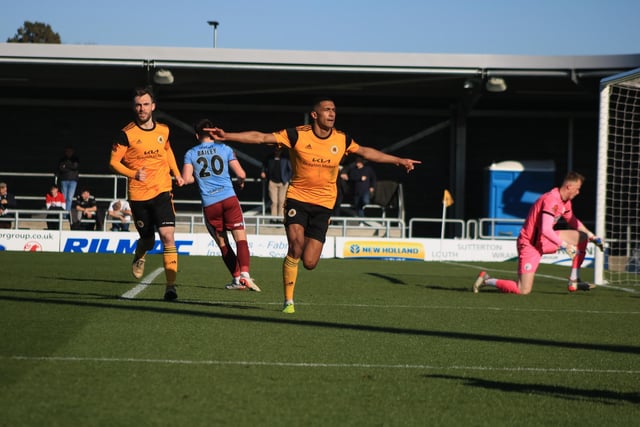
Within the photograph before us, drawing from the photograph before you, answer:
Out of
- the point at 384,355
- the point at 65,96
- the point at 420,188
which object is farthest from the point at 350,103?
the point at 384,355

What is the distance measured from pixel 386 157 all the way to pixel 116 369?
4751mm

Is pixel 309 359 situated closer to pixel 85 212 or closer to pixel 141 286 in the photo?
pixel 141 286

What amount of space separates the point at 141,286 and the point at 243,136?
398cm

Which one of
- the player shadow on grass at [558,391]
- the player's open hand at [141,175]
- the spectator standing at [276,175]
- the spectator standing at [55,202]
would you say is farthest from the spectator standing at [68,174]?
the player shadow on grass at [558,391]

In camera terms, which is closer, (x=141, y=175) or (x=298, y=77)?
(x=141, y=175)

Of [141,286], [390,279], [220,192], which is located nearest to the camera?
[220,192]

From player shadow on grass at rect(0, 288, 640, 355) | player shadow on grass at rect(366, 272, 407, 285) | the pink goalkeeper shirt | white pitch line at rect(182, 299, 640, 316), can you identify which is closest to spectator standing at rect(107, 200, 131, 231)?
player shadow on grass at rect(366, 272, 407, 285)

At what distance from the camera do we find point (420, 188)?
3425 centimetres

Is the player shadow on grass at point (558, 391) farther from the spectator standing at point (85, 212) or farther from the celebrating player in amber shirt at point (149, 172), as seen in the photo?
the spectator standing at point (85, 212)

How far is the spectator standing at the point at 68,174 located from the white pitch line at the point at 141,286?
498 inches

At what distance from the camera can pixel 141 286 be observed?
12117 mm

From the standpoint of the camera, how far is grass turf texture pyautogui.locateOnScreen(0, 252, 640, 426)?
4.88 metres

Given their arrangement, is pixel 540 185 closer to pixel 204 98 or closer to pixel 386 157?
pixel 204 98

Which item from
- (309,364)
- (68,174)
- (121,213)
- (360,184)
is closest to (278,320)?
(309,364)
